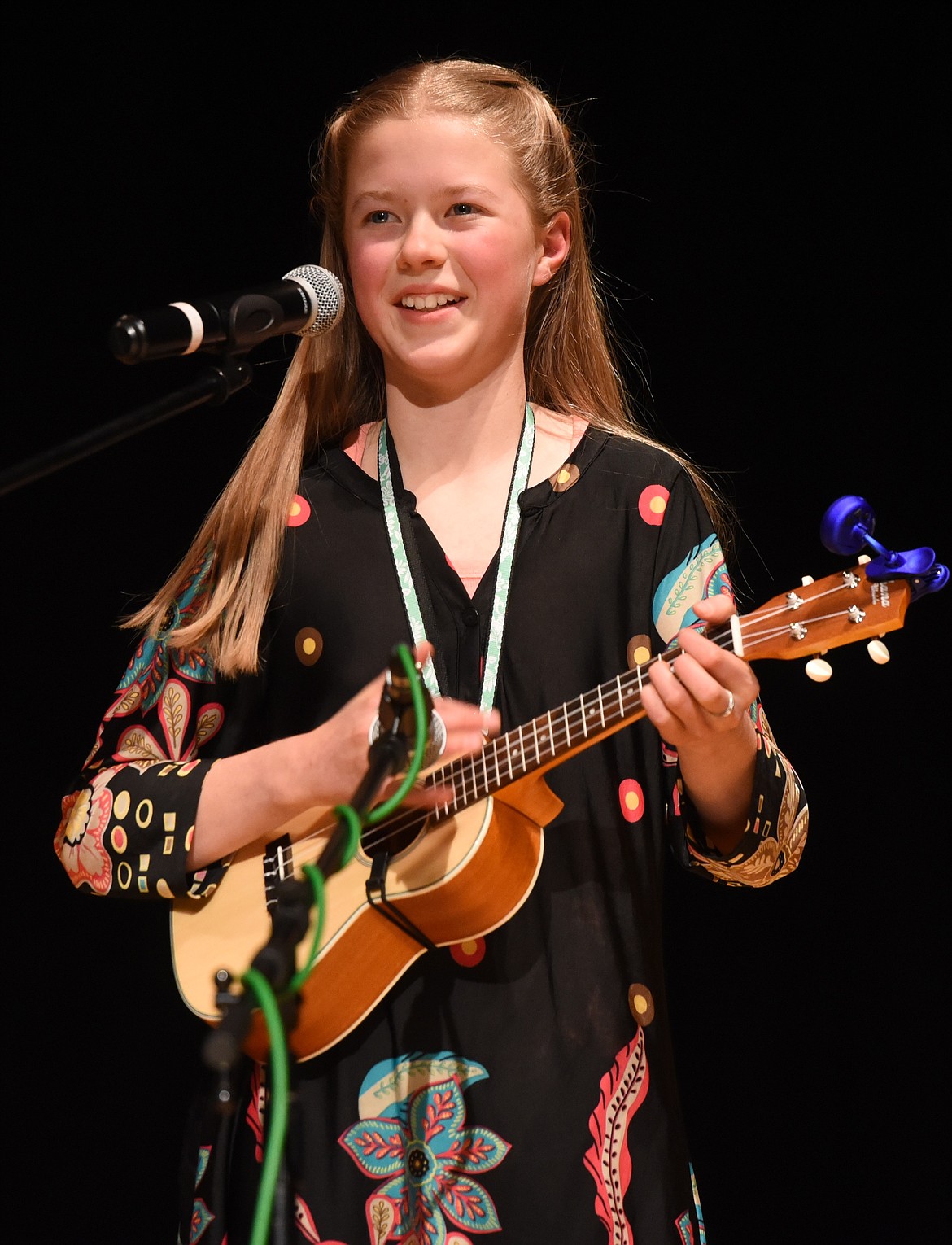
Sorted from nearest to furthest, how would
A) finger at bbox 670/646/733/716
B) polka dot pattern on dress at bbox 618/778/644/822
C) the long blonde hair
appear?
1. finger at bbox 670/646/733/716
2. polka dot pattern on dress at bbox 618/778/644/822
3. the long blonde hair

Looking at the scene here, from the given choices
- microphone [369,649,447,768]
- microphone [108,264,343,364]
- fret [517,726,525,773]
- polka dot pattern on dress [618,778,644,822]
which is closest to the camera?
microphone [369,649,447,768]

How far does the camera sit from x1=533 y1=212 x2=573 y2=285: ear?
176 centimetres

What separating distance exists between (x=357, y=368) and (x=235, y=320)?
0.53 metres

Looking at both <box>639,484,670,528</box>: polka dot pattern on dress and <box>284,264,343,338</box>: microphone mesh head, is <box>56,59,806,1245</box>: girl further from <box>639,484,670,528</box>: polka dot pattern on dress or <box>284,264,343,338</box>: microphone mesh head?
<box>284,264,343,338</box>: microphone mesh head

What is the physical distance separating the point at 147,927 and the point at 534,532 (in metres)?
1.32

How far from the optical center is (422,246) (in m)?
1.59

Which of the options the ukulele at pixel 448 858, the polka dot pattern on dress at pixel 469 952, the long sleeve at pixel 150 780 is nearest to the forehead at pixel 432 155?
the long sleeve at pixel 150 780

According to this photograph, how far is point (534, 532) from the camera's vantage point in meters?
1.63

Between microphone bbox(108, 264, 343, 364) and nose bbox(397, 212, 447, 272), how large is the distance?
0.45 feet

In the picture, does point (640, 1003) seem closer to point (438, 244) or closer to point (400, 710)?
point (400, 710)

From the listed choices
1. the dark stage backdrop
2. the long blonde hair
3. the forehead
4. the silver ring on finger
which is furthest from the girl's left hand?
the dark stage backdrop

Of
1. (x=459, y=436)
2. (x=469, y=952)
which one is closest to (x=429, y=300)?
(x=459, y=436)

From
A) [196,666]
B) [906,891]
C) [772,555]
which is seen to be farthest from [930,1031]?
[196,666]

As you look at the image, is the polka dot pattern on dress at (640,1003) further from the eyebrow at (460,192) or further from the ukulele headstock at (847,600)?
the eyebrow at (460,192)
